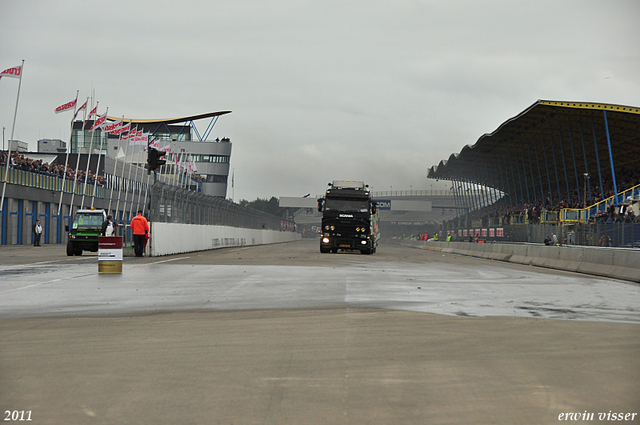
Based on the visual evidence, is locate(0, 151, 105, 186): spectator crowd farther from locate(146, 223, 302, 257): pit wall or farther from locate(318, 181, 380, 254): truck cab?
locate(318, 181, 380, 254): truck cab

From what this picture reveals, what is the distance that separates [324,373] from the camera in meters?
5.98

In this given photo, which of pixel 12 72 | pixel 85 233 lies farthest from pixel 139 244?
pixel 12 72

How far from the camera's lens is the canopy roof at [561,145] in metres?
50.9

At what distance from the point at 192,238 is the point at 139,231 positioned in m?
10.4

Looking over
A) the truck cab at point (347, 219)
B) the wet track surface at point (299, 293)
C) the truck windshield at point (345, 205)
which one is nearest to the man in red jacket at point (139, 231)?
the wet track surface at point (299, 293)

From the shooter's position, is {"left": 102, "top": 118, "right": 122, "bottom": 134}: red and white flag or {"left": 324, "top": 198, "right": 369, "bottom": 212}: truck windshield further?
{"left": 102, "top": 118, "right": 122, "bottom": 134}: red and white flag

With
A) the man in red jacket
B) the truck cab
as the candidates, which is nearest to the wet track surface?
the man in red jacket

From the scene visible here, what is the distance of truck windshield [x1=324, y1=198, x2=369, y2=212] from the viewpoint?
3622 cm

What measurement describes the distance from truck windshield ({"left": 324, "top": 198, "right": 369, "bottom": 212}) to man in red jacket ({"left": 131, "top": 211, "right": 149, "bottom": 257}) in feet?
37.7

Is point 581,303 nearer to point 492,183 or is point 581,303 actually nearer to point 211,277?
point 211,277

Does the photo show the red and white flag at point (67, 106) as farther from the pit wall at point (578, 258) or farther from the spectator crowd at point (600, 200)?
the spectator crowd at point (600, 200)

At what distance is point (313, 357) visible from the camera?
6.67 metres

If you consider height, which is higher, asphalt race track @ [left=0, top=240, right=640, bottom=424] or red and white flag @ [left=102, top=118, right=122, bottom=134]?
red and white flag @ [left=102, top=118, right=122, bottom=134]

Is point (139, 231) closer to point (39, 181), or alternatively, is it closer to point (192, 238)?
point (192, 238)
